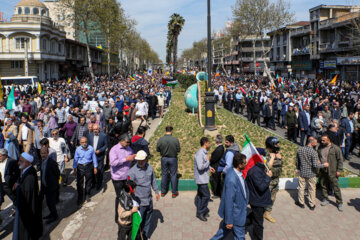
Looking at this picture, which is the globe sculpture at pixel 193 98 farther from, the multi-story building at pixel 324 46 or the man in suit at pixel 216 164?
the multi-story building at pixel 324 46

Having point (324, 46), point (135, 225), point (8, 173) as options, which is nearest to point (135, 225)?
point (135, 225)

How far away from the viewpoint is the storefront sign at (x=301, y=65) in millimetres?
48272

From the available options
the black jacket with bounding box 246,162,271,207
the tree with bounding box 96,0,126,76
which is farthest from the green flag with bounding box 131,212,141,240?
the tree with bounding box 96,0,126,76

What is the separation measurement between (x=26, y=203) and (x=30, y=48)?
142 ft

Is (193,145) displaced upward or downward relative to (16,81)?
downward

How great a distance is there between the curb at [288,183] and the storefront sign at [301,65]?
4390 centimetres

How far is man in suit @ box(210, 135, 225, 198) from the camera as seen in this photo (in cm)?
670

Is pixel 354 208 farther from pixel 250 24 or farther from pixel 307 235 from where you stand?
pixel 250 24

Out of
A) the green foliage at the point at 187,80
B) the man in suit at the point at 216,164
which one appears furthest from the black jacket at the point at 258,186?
the green foliage at the point at 187,80

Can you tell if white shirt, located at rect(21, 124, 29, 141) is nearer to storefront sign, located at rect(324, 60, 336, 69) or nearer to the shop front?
the shop front

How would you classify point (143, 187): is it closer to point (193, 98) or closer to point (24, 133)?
point (24, 133)

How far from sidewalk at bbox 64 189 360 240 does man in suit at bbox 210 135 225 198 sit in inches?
14.8

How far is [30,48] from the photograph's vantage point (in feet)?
140

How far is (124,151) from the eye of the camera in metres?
6.14
